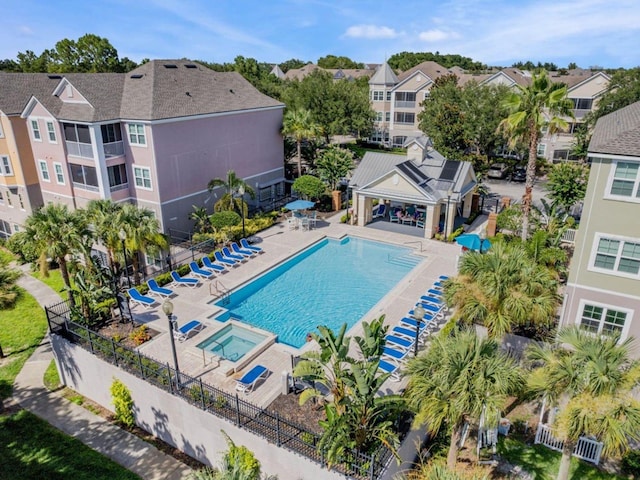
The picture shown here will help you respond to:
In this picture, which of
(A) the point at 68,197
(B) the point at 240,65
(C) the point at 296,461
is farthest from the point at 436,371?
(B) the point at 240,65

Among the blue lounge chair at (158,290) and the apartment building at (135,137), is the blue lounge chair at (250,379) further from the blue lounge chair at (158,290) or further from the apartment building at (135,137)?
the apartment building at (135,137)

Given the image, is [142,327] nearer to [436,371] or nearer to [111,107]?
[436,371]

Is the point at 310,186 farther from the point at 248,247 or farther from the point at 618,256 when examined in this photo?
the point at 618,256

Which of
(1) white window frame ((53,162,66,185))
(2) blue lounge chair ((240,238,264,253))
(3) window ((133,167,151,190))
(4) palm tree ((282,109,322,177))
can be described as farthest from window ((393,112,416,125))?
(1) white window frame ((53,162,66,185))

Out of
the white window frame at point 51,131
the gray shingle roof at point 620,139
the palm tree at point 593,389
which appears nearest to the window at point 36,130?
the white window frame at point 51,131

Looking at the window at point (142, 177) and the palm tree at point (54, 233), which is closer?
the palm tree at point (54, 233)

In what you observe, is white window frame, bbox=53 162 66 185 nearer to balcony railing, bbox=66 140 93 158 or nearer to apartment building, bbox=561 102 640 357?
balcony railing, bbox=66 140 93 158
